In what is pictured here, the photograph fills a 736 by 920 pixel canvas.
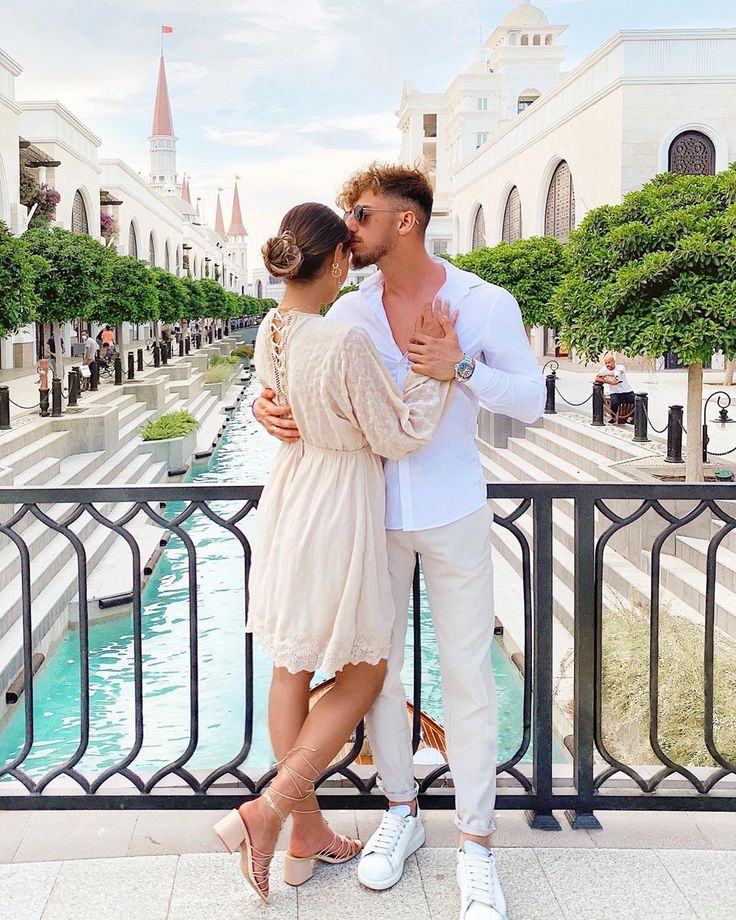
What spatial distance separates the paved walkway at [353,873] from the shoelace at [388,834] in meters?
0.10

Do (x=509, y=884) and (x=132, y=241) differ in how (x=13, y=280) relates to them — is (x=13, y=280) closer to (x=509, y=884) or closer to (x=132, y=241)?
(x=509, y=884)

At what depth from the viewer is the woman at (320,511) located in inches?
93.1

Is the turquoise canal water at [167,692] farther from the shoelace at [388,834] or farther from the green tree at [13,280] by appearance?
the green tree at [13,280]

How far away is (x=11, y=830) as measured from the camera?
2867 mm

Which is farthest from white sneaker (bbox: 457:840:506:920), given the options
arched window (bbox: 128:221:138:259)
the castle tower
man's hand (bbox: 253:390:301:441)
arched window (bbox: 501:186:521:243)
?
the castle tower

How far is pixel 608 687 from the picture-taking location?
6.14 m

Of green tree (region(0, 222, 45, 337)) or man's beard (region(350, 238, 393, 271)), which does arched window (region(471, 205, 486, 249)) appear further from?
man's beard (region(350, 238, 393, 271))

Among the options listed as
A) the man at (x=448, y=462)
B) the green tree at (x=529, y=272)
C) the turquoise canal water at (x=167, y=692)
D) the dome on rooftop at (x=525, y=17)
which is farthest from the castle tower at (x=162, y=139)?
the man at (x=448, y=462)

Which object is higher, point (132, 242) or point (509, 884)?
point (132, 242)

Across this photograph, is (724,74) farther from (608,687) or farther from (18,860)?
(18,860)

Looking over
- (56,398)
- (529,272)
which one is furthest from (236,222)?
(56,398)

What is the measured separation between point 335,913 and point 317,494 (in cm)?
106

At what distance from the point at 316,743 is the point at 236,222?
16040 cm

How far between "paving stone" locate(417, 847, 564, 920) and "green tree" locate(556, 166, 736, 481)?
7.29 metres
